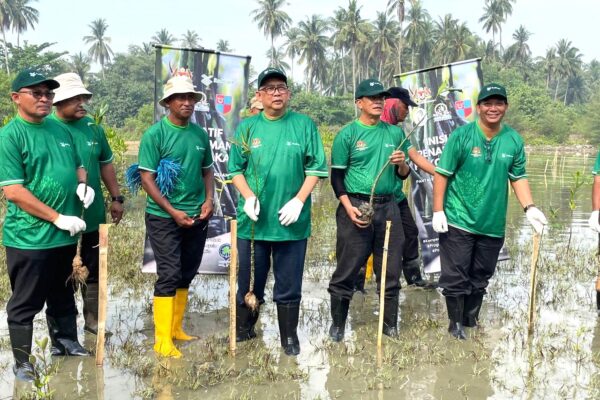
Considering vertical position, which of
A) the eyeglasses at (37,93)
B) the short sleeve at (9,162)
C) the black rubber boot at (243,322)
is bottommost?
the black rubber boot at (243,322)

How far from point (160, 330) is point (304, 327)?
133 centimetres

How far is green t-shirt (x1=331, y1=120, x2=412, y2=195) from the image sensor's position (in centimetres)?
493

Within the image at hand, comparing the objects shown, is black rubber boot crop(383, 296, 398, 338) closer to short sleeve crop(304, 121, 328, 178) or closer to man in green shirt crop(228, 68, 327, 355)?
man in green shirt crop(228, 68, 327, 355)

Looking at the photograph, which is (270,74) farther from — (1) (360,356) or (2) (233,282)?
(1) (360,356)

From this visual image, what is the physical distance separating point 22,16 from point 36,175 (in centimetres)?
6996

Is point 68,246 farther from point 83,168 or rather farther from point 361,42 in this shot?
point 361,42

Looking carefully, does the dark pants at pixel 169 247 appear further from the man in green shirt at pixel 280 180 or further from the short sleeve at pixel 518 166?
the short sleeve at pixel 518 166

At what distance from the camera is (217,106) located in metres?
6.22

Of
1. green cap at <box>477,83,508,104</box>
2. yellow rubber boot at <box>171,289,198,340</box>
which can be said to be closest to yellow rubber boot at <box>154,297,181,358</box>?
yellow rubber boot at <box>171,289,198,340</box>

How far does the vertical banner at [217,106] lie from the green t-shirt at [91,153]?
1.02 meters

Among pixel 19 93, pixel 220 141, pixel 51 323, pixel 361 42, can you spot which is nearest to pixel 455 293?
pixel 220 141

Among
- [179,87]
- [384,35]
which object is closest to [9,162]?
[179,87]

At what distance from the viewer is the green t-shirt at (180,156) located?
4512 millimetres

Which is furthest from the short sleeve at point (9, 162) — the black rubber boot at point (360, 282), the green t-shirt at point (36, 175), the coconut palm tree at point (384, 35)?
the coconut palm tree at point (384, 35)
